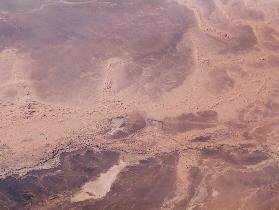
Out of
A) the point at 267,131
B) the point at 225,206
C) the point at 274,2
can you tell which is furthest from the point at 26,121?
the point at 274,2

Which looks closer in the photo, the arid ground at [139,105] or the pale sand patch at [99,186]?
the pale sand patch at [99,186]

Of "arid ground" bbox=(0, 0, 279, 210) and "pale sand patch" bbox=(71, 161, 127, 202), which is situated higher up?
"arid ground" bbox=(0, 0, 279, 210)

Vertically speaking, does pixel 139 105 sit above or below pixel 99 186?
above

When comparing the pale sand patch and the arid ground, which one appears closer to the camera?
the pale sand patch

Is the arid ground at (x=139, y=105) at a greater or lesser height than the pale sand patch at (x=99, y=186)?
greater

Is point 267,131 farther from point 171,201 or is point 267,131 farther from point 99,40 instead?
point 99,40
